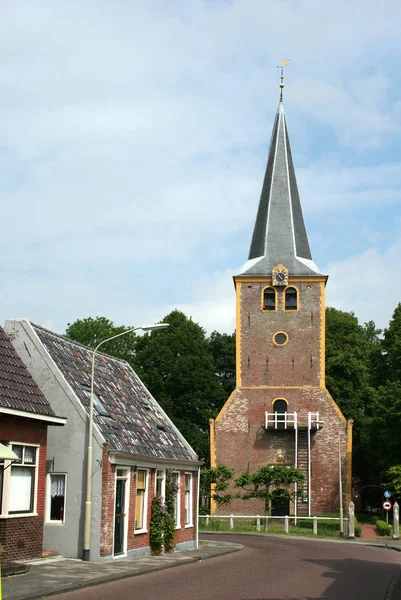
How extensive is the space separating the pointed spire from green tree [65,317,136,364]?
64.7ft

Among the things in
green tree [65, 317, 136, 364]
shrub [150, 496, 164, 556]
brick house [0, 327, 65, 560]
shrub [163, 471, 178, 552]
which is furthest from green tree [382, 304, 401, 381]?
brick house [0, 327, 65, 560]

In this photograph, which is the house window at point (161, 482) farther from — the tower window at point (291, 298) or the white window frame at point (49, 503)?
the tower window at point (291, 298)

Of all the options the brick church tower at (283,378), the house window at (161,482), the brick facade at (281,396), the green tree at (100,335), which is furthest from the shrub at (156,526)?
the green tree at (100,335)

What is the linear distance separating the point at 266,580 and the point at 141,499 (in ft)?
21.8

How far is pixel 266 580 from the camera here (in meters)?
16.1

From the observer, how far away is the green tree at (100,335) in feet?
216

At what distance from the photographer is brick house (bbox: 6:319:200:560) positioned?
64.2 ft

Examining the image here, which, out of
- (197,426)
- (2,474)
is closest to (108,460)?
(2,474)

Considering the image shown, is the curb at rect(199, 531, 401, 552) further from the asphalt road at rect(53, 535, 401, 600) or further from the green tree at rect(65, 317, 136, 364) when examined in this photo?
the green tree at rect(65, 317, 136, 364)

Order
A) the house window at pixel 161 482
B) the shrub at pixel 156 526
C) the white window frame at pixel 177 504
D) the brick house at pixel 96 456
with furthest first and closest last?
the white window frame at pixel 177 504, the house window at pixel 161 482, the shrub at pixel 156 526, the brick house at pixel 96 456

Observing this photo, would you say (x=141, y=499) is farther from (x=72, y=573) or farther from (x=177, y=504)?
(x=72, y=573)

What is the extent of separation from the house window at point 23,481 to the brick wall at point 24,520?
179 millimetres

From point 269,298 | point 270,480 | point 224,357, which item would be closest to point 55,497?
point 270,480

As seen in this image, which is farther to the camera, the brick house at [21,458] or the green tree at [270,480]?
the green tree at [270,480]
